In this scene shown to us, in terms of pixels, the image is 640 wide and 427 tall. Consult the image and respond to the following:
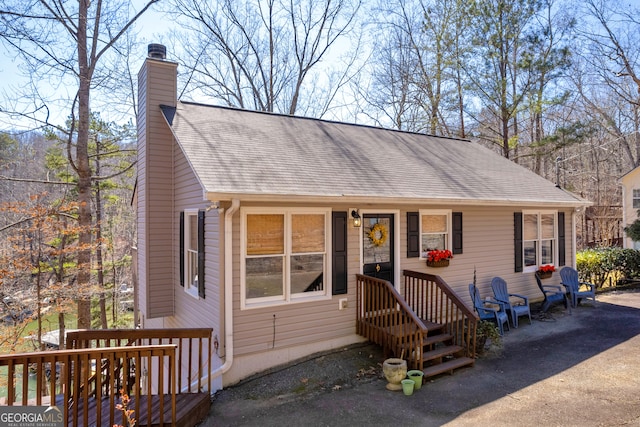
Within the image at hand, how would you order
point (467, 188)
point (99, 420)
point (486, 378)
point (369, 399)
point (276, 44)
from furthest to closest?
point (276, 44) < point (467, 188) < point (486, 378) < point (369, 399) < point (99, 420)

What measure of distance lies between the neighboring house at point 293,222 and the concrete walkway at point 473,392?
528 mm

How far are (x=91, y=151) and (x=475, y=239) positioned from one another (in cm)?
1674

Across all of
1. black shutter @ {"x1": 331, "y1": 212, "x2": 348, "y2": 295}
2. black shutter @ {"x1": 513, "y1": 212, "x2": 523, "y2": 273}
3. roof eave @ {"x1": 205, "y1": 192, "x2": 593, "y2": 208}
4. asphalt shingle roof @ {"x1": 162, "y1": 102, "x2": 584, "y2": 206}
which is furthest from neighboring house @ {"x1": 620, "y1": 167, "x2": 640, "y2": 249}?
black shutter @ {"x1": 331, "y1": 212, "x2": 348, "y2": 295}

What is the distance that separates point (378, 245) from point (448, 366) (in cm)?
226

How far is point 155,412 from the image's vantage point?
174 inches

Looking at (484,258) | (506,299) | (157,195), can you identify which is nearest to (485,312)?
(506,299)

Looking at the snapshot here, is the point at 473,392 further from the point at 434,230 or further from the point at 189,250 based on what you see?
the point at 189,250

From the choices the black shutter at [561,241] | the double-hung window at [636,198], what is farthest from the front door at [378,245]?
the double-hung window at [636,198]

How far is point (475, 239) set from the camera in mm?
8352

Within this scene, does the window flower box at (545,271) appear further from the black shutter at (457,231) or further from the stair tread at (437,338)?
the stair tread at (437,338)

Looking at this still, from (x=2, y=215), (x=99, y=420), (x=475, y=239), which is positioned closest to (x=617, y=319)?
(x=475, y=239)

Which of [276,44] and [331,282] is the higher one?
[276,44]

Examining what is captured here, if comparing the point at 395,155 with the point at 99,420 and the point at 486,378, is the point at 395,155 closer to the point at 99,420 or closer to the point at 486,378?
the point at 486,378

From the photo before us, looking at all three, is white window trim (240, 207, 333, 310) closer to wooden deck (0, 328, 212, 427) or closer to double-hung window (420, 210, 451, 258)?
wooden deck (0, 328, 212, 427)
